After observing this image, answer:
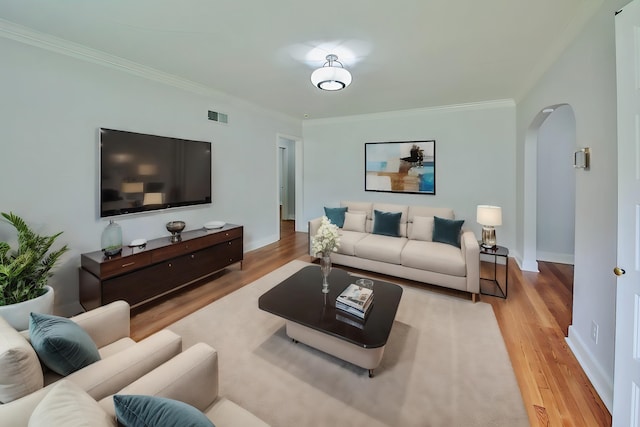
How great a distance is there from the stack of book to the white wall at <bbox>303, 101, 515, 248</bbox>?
3.28 metres

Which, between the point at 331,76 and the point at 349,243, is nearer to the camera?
the point at 331,76

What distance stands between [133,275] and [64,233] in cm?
79

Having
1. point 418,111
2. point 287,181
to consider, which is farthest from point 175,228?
point 287,181

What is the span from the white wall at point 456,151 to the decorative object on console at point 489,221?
4.45 ft

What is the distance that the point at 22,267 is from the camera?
2.05 metres

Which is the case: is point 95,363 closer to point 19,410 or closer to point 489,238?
point 19,410

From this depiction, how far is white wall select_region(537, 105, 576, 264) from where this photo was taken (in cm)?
400

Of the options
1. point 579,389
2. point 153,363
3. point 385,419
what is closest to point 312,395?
point 385,419

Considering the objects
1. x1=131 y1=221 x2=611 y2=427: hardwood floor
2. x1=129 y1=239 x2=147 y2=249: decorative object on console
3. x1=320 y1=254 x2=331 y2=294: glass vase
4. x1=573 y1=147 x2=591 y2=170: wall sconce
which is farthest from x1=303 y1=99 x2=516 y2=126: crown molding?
x1=129 y1=239 x2=147 y2=249: decorative object on console

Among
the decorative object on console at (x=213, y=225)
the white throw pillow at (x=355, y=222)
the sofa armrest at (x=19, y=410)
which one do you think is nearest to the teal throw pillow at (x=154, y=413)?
the sofa armrest at (x=19, y=410)

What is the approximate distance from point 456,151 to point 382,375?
4.05 metres

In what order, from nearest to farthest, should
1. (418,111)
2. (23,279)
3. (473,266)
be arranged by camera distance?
1. (23,279)
2. (473,266)
3. (418,111)

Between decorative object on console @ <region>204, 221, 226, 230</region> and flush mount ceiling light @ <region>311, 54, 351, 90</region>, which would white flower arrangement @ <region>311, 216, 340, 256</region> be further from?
decorative object on console @ <region>204, 221, 226, 230</region>

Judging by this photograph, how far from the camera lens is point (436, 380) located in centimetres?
187
